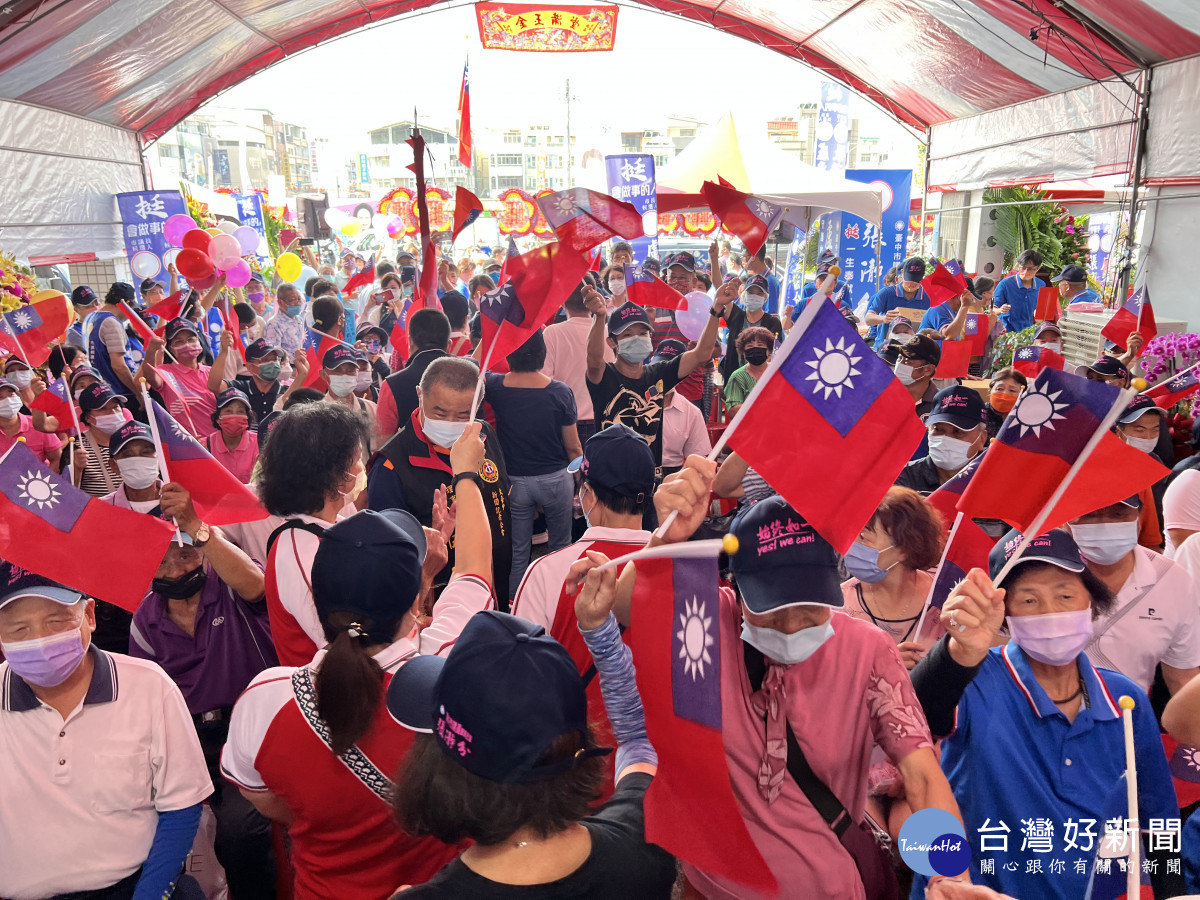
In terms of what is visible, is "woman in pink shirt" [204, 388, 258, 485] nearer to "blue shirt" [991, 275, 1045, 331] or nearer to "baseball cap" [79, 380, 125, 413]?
"baseball cap" [79, 380, 125, 413]

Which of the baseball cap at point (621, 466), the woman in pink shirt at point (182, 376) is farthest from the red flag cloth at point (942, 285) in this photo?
the woman in pink shirt at point (182, 376)

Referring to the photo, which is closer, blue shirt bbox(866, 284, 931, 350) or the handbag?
the handbag

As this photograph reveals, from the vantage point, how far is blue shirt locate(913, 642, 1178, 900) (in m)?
1.92

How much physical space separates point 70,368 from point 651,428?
14.2 ft

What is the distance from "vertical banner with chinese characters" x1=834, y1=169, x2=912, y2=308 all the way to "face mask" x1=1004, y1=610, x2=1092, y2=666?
38.0 feet

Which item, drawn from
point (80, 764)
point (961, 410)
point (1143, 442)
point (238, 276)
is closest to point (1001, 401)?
point (1143, 442)

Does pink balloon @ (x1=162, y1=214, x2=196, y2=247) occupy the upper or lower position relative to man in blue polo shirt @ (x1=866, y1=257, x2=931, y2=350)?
upper

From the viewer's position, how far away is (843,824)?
1760 millimetres

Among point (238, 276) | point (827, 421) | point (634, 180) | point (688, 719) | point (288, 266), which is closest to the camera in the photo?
point (688, 719)

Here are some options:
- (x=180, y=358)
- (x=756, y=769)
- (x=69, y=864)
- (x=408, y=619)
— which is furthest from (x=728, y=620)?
(x=180, y=358)

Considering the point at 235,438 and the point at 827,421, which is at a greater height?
the point at 827,421

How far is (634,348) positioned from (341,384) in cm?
176

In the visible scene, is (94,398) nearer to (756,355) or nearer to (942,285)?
(756,355)

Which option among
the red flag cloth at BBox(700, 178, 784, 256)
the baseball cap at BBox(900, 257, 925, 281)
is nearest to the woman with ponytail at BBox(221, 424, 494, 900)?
the red flag cloth at BBox(700, 178, 784, 256)
